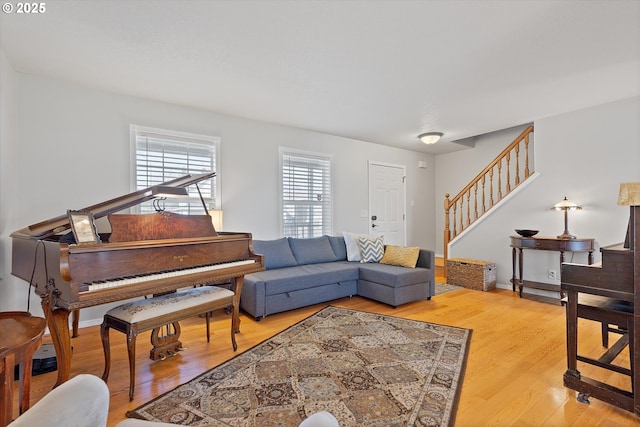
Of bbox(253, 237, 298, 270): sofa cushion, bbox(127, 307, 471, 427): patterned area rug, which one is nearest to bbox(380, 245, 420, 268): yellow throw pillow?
bbox(127, 307, 471, 427): patterned area rug

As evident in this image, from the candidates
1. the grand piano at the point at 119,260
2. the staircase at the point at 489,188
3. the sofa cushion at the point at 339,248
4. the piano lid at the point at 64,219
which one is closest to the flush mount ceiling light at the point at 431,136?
the staircase at the point at 489,188

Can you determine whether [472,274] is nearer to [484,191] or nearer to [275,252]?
[484,191]

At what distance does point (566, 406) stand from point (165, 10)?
11.5 ft

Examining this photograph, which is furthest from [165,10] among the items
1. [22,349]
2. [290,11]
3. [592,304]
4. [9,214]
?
[592,304]

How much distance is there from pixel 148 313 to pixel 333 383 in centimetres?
133

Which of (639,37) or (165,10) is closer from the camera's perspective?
(165,10)

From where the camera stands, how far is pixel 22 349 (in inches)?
44.6

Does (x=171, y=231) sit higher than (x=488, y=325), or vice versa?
(x=171, y=231)

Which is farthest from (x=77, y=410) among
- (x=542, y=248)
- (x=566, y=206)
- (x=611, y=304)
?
(x=566, y=206)

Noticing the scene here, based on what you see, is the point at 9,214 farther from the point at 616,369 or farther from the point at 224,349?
the point at 616,369

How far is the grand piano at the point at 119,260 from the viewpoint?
1773 millimetres

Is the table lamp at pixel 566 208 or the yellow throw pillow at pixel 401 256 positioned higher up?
the table lamp at pixel 566 208

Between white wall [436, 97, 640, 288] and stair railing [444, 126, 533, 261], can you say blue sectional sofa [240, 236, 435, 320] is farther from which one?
stair railing [444, 126, 533, 261]

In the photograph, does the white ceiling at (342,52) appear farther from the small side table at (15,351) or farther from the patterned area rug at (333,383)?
the patterned area rug at (333,383)
